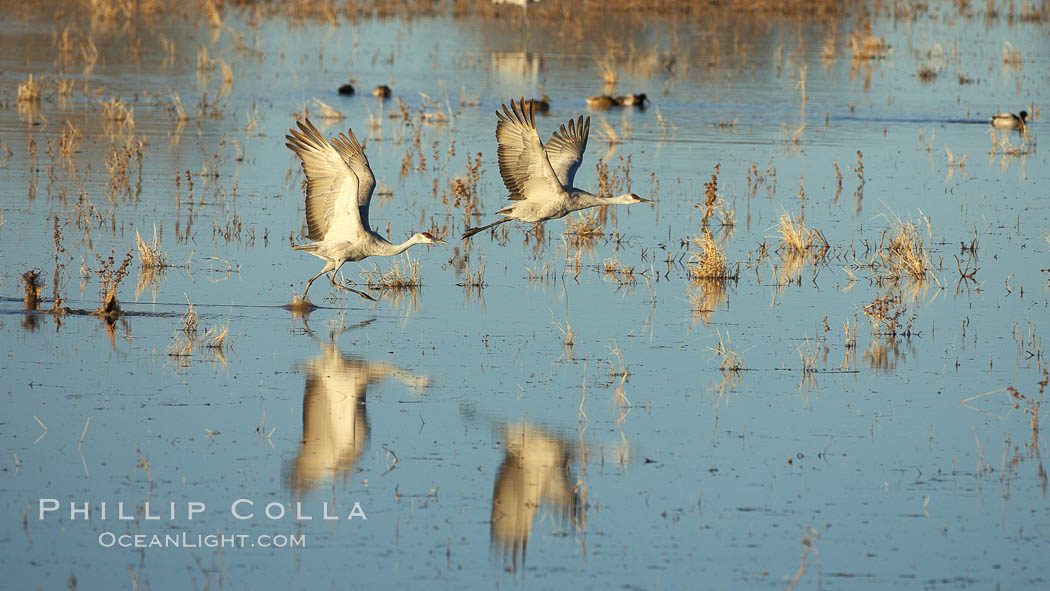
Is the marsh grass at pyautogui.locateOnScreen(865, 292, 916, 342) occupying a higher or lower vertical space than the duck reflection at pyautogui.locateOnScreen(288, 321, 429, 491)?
higher

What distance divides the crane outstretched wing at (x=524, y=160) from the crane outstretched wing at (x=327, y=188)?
1705mm

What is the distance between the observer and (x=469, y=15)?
117 ft

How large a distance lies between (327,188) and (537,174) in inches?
79.7

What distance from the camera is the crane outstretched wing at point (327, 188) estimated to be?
33.2ft

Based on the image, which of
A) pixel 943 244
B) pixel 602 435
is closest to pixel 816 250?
pixel 943 244

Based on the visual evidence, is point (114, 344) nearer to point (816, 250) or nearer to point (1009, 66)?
point (816, 250)

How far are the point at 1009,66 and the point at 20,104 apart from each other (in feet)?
57.2

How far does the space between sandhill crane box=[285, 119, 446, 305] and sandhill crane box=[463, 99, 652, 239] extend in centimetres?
148

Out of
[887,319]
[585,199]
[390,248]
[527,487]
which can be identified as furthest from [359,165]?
[527,487]

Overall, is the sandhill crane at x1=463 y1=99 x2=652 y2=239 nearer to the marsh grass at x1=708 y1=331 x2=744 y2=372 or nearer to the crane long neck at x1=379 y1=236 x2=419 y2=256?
the crane long neck at x1=379 y1=236 x2=419 y2=256

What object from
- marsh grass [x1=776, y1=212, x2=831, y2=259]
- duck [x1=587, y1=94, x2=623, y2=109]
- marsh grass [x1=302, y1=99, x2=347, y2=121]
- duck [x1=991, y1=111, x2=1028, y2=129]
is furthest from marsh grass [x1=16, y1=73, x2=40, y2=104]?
duck [x1=991, y1=111, x2=1028, y2=129]

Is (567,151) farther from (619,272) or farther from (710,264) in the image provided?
(710,264)

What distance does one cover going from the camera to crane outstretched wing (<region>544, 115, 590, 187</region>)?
12.2 metres

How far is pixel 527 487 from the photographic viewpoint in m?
6.74
